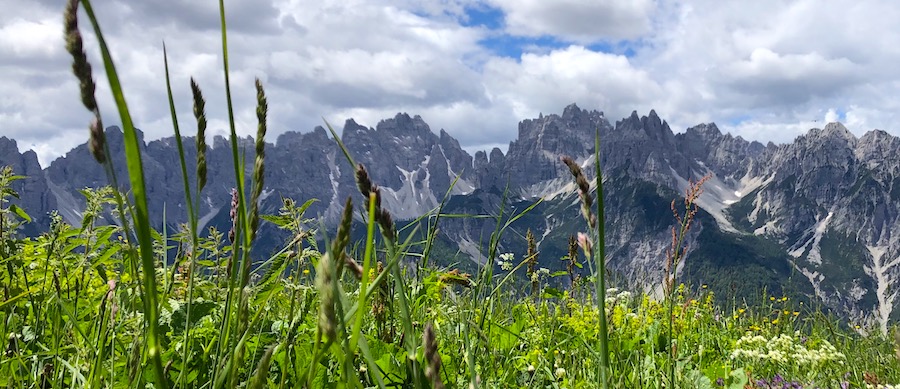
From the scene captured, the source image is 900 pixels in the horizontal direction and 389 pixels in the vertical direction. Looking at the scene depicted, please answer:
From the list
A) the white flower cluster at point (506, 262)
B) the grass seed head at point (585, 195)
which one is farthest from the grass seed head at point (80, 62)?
the white flower cluster at point (506, 262)

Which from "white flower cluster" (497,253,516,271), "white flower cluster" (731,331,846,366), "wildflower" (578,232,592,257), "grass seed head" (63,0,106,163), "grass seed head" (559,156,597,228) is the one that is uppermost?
"grass seed head" (63,0,106,163)

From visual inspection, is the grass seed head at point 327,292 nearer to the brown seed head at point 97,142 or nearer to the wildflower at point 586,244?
the brown seed head at point 97,142

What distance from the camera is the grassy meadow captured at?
32.6 inches

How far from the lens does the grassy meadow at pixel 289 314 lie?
83cm

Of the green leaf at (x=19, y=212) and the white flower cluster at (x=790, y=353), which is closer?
the white flower cluster at (x=790, y=353)

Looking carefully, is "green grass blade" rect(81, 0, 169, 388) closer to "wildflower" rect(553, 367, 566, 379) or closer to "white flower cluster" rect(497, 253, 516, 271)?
"wildflower" rect(553, 367, 566, 379)

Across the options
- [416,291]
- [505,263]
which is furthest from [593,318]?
[416,291]

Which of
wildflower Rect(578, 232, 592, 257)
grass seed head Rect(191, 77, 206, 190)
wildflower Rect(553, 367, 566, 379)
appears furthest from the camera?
wildflower Rect(553, 367, 566, 379)

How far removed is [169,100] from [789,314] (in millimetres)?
8275

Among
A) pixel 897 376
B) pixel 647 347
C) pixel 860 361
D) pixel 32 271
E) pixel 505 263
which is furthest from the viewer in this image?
pixel 860 361

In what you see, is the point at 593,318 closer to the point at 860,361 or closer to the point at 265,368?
the point at 860,361

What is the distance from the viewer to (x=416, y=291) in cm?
298

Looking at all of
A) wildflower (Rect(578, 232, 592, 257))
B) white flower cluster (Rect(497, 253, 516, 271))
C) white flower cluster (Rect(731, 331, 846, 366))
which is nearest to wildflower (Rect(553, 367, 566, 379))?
white flower cluster (Rect(731, 331, 846, 366))

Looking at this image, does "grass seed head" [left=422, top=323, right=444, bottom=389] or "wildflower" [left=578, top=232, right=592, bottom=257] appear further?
"wildflower" [left=578, top=232, right=592, bottom=257]
